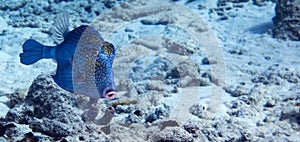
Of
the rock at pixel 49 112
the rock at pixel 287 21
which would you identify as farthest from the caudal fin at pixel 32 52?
the rock at pixel 287 21

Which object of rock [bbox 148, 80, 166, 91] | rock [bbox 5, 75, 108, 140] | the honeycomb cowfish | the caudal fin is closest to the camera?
the honeycomb cowfish

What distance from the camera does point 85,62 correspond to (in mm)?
2338

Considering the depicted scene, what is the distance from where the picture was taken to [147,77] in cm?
440

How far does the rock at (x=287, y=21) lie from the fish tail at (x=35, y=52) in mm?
4799

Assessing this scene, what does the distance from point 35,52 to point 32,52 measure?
0.03 meters

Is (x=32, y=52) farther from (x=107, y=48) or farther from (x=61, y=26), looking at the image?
(x=107, y=48)

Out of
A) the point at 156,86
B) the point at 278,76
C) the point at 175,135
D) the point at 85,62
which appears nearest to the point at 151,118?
the point at 175,135

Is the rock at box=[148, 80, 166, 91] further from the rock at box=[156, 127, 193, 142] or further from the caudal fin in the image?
the caudal fin

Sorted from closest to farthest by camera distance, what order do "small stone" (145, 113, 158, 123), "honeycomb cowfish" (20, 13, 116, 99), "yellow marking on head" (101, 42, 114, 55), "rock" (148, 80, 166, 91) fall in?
"honeycomb cowfish" (20, 13, 116, 99) < "yellow marking on head" (101, 42, 114, 55) < "small stone" (145, 113, 158, 123) < "rock" (148, 80, 166, 91)

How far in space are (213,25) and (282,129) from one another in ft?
12.8

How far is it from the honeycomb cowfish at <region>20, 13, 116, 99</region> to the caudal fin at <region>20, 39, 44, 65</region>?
30 mm

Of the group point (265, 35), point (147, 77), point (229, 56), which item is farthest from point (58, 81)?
point (265, 35)

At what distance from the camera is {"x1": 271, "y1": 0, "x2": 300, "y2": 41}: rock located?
6191 mm

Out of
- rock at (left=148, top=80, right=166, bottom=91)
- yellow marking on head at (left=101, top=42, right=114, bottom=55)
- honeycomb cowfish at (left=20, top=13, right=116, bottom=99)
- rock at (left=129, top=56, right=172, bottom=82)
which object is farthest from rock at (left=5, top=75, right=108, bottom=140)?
rock at (left=129, top=56, right=172, bottom=82)
